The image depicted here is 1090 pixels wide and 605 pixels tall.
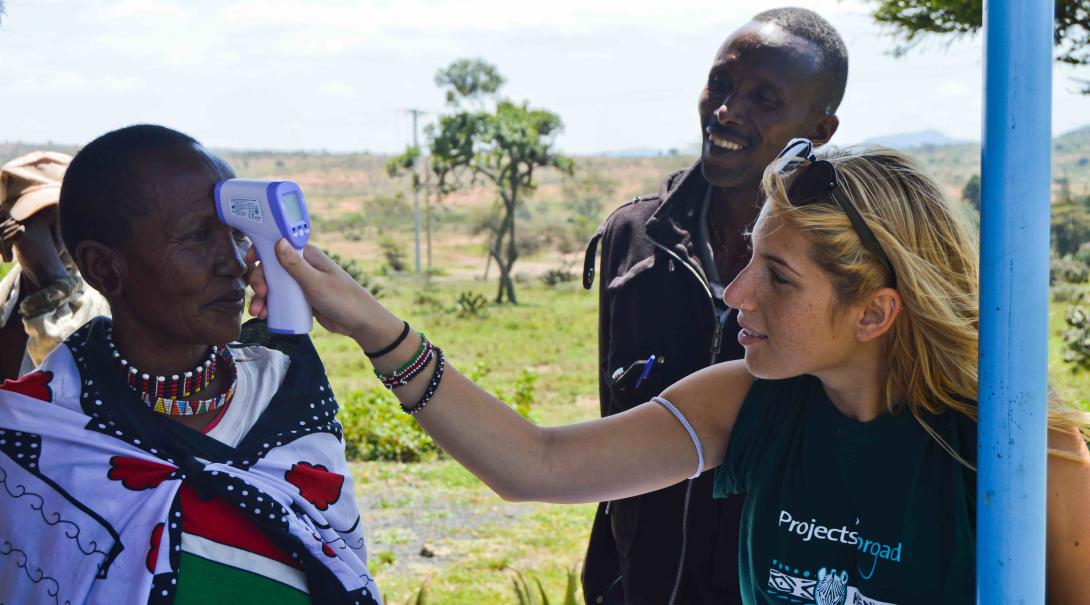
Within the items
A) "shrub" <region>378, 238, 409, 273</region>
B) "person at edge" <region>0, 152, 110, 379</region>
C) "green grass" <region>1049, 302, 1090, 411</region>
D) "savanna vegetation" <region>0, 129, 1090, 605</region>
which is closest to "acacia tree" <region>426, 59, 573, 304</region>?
"savanna vegetation" <region>0, 129, 1090, 605</region>

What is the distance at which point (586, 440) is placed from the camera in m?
2.02

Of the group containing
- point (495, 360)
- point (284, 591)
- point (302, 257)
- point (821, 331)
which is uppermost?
point (302, 257)

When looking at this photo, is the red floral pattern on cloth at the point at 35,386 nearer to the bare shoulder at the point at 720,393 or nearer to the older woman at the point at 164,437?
the older woman at the point at 164,437

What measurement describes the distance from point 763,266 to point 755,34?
102 centimetres

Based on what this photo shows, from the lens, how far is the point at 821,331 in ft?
5.83

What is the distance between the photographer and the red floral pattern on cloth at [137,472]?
1.66m

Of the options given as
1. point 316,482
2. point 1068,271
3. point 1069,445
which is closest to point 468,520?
point 316,482

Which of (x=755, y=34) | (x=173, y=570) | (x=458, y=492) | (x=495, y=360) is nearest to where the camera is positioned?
(x=173, y=570)

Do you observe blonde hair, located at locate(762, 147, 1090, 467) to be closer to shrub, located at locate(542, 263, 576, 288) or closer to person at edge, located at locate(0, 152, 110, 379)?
person at edge, located at locate(0, 152, 110, 379)

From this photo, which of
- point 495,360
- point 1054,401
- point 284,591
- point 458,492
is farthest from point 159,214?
point 495,360

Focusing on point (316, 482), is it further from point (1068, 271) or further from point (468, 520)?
point (1068, 271)

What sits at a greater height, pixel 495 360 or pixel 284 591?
pixel 284 591

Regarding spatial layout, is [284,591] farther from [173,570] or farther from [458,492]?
[458,492]

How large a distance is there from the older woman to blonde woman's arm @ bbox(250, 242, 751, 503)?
0.75 feet
